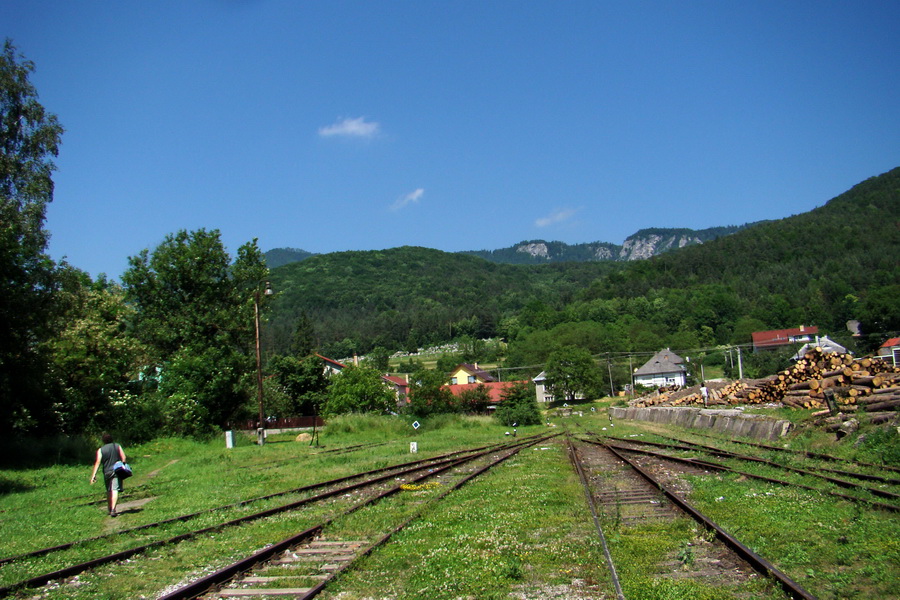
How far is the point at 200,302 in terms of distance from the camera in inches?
1731

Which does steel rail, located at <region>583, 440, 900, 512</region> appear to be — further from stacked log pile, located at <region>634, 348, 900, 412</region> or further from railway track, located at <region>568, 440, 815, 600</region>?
stacked log pile, located at <region>634, 348, 900, 412</region>

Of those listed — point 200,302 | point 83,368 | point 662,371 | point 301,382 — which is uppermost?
point 200,302

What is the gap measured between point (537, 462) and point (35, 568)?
43.3ft

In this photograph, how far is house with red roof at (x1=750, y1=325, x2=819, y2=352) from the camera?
103938 millimetres

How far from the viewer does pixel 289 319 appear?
18475cm

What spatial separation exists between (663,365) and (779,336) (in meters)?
19.6

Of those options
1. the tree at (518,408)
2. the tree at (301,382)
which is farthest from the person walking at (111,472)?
the tree at (301,382)

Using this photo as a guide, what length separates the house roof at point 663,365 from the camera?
353 ft

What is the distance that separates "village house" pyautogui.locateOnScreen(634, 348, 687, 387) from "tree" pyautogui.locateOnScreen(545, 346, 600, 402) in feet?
61.5

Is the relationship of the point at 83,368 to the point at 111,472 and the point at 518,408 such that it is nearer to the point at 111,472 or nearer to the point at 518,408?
the point at 111,472

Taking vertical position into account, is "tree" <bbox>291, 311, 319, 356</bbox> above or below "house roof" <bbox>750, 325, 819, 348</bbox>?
above

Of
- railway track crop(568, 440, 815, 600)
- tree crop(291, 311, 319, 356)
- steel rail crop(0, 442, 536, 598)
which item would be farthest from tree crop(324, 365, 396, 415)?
tree crop(291, 311, 319, 356)

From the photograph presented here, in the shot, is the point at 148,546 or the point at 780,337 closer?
the point at 148,546

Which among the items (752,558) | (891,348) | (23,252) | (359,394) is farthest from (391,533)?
(891,348)
